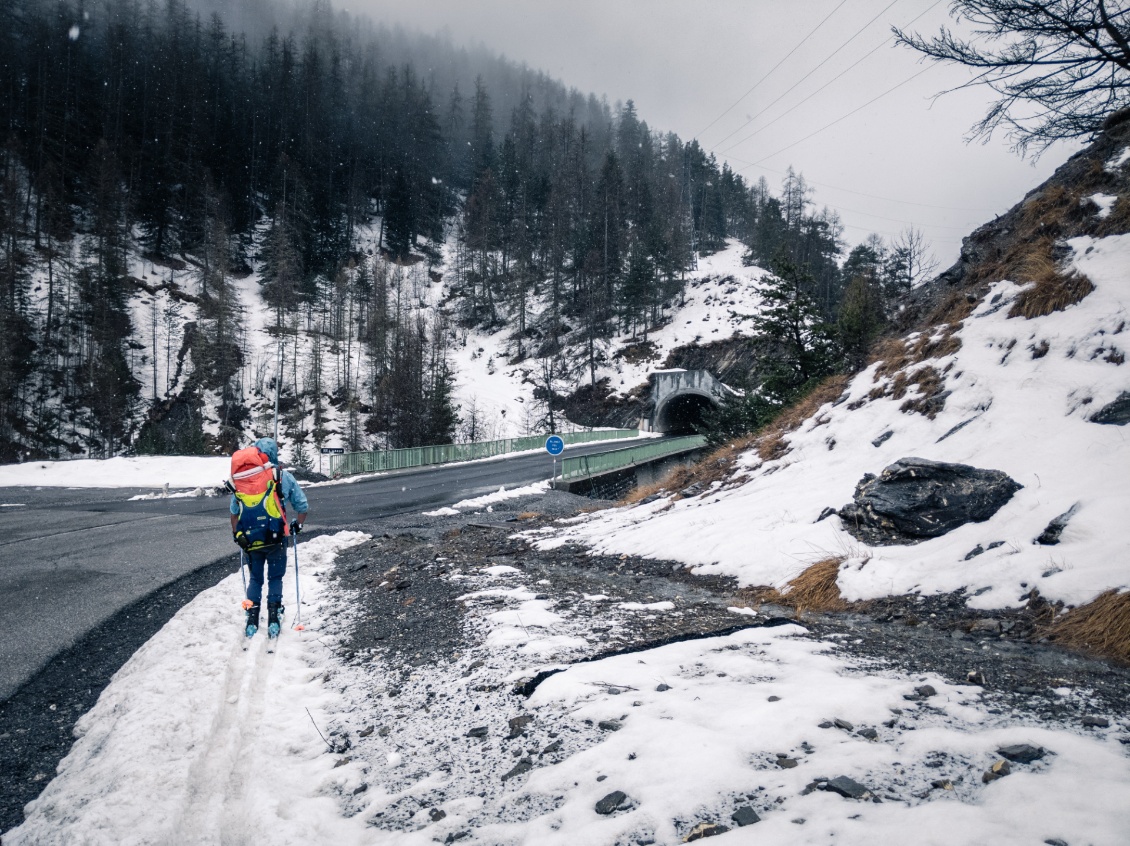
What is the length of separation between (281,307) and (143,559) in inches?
1862

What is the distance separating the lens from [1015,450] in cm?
566

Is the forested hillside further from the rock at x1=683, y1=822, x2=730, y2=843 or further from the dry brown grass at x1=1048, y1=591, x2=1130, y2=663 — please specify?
the rock at x1=683, y1=822, x2=730, y2=843

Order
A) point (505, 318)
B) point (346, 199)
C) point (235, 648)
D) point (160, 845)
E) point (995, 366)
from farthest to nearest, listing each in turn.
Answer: point (346, 199) < point (505, 318) < point (995, 366) < point (235, 648) < point (160, 845)

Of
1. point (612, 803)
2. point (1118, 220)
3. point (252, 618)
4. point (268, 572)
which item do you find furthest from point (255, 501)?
point (1118, 220)

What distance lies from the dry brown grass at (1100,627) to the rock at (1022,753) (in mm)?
1688

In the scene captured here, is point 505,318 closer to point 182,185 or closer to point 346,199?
point 346,199

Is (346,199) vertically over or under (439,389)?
over

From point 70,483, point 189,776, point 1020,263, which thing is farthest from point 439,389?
point 189,776

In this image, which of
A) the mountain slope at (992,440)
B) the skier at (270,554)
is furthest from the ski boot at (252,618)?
the mountain slope at (992,440)

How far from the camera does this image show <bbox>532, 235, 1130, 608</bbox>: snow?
4.23m

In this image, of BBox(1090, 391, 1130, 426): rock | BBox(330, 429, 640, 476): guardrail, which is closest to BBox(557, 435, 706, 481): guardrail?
BBox(330, 429, 640, 476): guardrail

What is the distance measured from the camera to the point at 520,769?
2.62 meters

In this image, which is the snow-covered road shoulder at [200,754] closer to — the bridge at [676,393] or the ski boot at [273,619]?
the ski boot at [273,619]

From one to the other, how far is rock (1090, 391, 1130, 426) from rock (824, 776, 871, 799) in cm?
520
